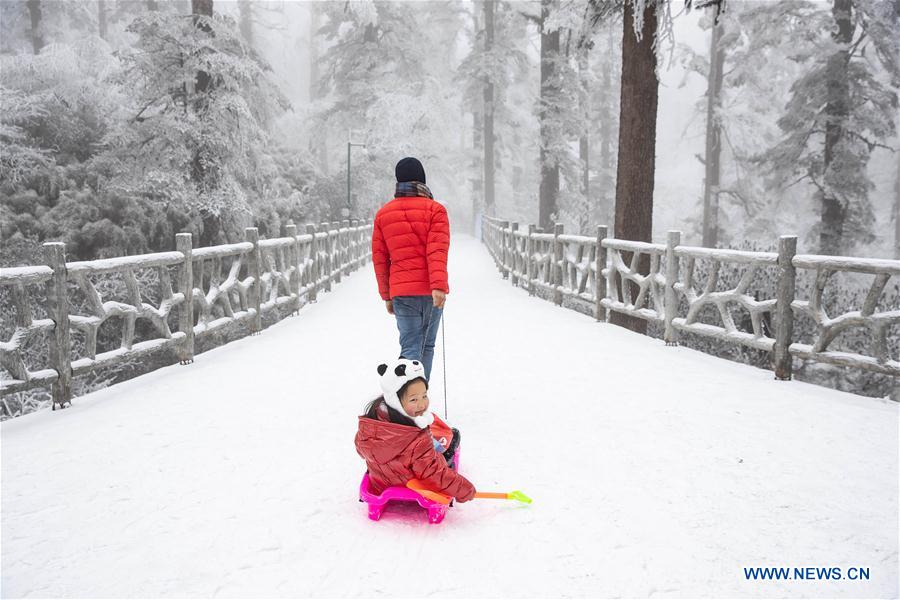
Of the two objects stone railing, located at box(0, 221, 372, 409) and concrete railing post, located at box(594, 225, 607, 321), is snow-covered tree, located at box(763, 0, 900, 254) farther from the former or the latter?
stone railing, located at box(0, 221, 372, 409)

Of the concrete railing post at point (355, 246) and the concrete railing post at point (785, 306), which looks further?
the concrete railing post at point (355, 246)

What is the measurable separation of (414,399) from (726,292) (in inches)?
213

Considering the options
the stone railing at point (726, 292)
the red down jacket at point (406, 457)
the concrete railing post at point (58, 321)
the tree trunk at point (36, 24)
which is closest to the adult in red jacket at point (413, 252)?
the red down jacket at point (406, 457)

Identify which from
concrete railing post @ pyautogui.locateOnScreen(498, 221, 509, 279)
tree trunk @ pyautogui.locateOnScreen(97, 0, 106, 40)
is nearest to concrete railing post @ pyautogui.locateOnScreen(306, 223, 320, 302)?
concrete railing post @ pyautogui.locateOnScreen(498, 221, 509, 279)

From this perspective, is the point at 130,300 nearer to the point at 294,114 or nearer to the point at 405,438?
the point at 405,438

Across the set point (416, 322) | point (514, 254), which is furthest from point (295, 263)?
→ point (416, 322)

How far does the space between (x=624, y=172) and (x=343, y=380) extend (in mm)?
6016

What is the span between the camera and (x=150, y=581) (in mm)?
2871

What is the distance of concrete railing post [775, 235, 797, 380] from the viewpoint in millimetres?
6398

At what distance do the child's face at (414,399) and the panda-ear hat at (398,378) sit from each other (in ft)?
0.09

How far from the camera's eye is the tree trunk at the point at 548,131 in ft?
71.6

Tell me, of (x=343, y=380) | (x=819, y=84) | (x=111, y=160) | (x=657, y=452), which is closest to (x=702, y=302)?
(x=657, y=452)

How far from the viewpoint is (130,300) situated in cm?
835

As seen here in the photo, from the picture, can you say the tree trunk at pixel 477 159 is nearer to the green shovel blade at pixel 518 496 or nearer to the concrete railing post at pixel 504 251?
the concrete railing post at pixel 504 251
